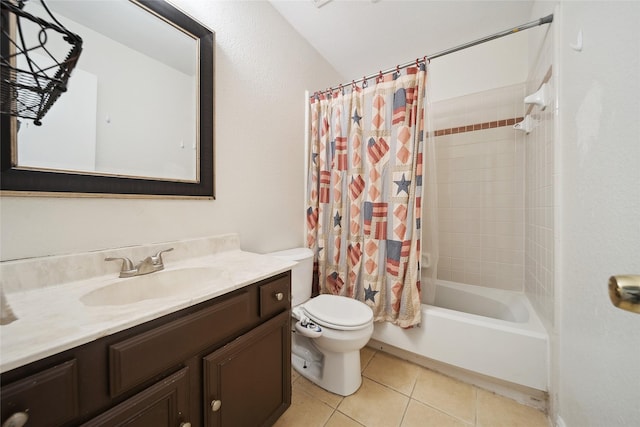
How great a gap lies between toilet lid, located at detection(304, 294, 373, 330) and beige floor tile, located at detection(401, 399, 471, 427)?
0.49 m

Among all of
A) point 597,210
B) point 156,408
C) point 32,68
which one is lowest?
point 156,408

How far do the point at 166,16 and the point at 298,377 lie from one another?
2.09 metres

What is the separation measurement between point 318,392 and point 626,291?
56.6 inches

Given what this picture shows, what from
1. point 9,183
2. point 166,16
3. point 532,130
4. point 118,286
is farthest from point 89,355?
point 532,130

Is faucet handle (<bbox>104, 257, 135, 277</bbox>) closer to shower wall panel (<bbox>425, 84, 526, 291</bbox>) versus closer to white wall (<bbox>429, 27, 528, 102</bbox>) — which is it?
shower wall panel (<bbox>425, 84, 526, 291</bbox>)

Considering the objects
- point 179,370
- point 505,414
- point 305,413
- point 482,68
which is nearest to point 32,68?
point 179,370

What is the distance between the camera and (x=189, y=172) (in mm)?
1133

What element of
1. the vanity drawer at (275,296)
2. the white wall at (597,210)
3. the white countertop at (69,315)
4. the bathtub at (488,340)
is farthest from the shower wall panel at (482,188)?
the white countertop at (69,315)

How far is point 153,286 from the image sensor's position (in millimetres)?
900

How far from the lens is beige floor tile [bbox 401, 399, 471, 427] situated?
1.10 meters

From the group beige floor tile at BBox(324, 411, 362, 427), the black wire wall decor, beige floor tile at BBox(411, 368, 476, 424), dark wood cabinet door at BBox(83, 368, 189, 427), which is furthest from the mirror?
beige floor tile at BBox(411, 368, 476, 424)

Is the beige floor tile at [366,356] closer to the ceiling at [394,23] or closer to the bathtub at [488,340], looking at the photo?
the bathtub at [488,340]

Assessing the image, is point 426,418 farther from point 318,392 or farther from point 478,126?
point 478,126

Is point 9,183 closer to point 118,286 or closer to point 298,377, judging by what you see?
point 118,286
